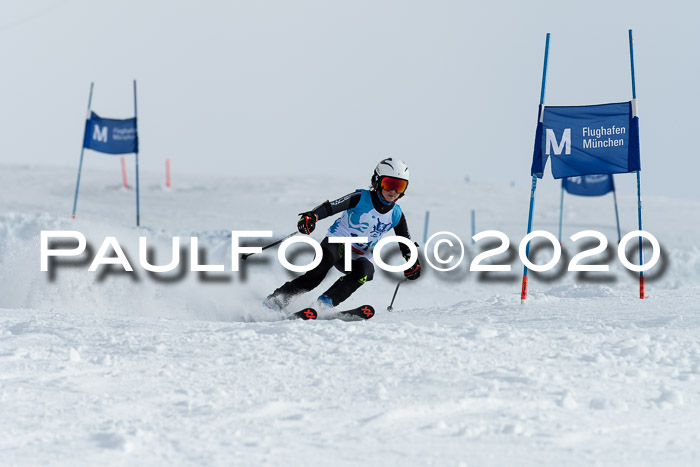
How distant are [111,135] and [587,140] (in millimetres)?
12338

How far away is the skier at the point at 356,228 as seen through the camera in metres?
6.91

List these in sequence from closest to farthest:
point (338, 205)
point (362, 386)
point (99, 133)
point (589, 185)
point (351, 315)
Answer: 1. point (362, 386)
2. point (351, 315)
3. point (338, 205)
4. point (99, 133)
5. point (589, 185)

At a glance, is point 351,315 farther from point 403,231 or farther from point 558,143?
point 558,143

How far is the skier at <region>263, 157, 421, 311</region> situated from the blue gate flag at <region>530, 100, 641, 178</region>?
1517 millimetres

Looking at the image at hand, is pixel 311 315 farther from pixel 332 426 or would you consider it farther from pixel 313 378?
pixel 332 426

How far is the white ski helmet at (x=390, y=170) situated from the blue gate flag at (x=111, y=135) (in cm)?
1130

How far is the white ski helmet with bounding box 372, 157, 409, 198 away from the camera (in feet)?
22.4

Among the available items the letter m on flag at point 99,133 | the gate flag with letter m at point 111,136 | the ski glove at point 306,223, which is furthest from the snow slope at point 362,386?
the letter m on flag at point 99,133

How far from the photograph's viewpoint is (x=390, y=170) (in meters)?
6.84

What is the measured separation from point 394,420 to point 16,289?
6152mm

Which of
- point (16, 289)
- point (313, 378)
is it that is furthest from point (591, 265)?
point (313, 378)

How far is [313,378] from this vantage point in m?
4.25

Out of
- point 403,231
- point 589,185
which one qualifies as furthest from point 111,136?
point 403,231

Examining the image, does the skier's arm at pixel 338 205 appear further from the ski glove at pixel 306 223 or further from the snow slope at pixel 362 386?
the snow slope at pixel 362 386
